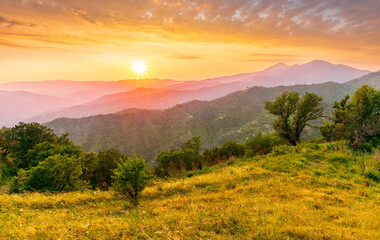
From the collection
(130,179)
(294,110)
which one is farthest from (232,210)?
(294,110)

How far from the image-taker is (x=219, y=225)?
24.8 ft

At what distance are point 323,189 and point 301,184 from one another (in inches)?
52.7

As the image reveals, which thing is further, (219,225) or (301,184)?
(301,184)

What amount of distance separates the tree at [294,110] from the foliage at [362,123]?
415cm

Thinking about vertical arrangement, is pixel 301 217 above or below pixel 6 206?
below

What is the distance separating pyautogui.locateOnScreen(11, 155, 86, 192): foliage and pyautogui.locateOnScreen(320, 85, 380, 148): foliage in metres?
31.0

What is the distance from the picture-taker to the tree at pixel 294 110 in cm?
3269

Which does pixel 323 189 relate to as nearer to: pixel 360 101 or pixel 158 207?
pixel 158 207

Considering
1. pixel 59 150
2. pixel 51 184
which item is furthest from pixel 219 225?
pixel 59 150

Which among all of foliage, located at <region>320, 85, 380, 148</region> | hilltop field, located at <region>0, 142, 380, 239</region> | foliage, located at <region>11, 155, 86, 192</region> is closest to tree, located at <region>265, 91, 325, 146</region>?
foliage, located at <region>320, 85, 380, 148</region>

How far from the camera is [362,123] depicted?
21703mm

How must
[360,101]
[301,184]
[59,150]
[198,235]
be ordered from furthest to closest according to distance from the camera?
[59,150], [360,101], [301,184], [198,235]

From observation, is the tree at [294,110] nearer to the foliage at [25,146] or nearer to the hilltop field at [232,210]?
the hilltop field at [232,210]

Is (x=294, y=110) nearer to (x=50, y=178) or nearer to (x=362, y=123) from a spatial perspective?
(x=362, y=123)
